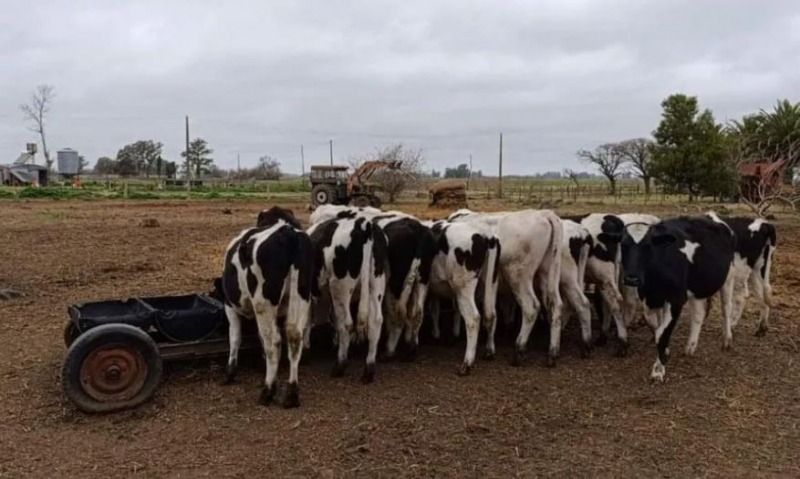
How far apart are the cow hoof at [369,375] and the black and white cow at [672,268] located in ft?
9.29

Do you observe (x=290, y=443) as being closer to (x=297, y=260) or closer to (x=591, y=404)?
(x=297, y=260)

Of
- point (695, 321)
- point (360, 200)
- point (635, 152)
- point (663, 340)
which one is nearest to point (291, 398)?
point (663, 340)

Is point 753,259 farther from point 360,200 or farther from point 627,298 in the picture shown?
point 360,200

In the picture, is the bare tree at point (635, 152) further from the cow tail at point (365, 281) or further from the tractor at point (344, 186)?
the cow tail at point (365, 281)

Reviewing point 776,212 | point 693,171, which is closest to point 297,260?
point 776,212

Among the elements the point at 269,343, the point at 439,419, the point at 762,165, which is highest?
the point at 762,165

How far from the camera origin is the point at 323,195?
34.4 meters

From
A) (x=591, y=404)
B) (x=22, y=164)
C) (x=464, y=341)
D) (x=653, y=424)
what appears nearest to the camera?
(x=653, y=424)

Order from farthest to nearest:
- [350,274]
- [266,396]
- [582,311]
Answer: [582,311] < [350,274] < [266,396]

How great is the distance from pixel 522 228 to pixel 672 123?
35320mm

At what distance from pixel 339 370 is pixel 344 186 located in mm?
28844

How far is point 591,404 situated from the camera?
Result: 620cm

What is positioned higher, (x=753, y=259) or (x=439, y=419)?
(x=753, y=259)

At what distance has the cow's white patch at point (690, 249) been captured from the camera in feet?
23.7
